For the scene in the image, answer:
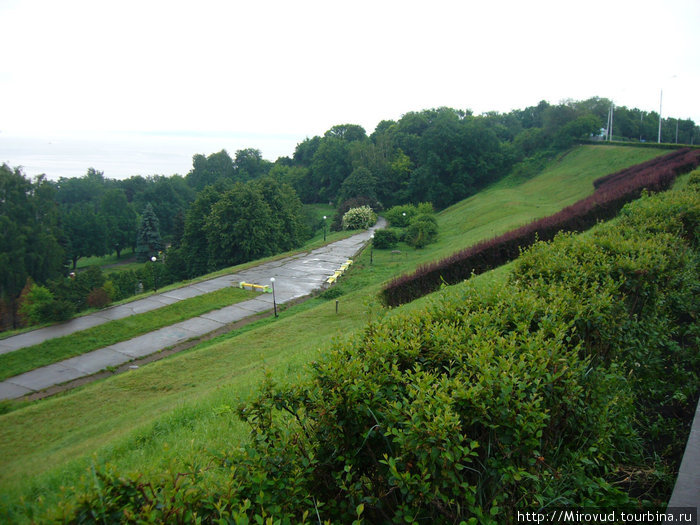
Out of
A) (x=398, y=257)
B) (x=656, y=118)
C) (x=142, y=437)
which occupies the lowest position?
(x=398, y=257)

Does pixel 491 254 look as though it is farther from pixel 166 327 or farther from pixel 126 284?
pixel 126 284

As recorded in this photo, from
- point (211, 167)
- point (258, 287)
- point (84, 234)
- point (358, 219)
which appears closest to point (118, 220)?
point (84, 234)

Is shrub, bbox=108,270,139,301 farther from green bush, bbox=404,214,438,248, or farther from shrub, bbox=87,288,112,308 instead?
green bush, bbox=404,214,438,248

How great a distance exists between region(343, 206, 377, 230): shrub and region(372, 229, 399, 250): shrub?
11.9m

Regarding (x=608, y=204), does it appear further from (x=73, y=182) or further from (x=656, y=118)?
(x=73, y=182)

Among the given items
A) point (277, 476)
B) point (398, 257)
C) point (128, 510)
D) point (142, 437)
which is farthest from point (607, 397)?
point (398, 257)

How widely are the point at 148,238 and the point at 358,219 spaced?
1150 inches

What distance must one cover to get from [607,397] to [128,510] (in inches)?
116

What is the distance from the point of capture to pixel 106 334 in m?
14.2

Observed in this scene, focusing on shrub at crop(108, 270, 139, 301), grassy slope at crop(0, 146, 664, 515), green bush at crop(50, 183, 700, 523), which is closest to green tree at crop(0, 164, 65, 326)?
shrub at crop(108, 270, 139, 301)

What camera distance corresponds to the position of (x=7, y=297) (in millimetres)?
32312

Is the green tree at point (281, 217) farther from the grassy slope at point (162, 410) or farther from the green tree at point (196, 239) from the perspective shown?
the grassy slope at point (162, 410)

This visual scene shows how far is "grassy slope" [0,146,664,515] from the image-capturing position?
4453mm

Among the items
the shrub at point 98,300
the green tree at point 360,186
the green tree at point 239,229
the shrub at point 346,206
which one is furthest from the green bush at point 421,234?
the green tree at point 360,186
